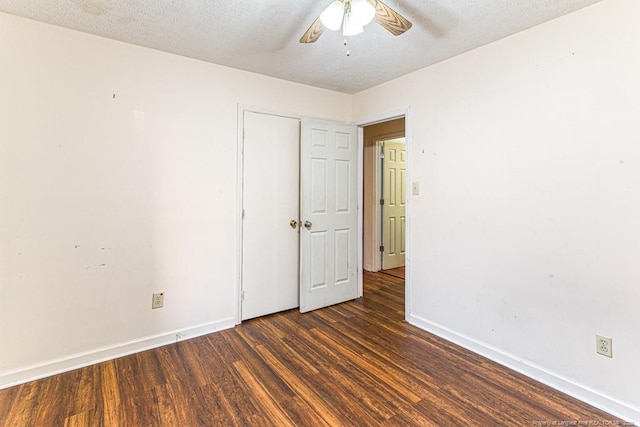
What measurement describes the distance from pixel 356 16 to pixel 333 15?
0.12 m

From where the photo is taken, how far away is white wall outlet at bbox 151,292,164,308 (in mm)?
2432

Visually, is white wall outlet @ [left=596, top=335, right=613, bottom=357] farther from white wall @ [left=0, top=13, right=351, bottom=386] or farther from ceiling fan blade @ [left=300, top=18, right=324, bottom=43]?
white wall @ [left=0, top=13, right=351, bottom=386]

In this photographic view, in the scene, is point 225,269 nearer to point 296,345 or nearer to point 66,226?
point 296,345

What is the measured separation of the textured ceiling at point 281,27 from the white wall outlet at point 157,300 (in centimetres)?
193

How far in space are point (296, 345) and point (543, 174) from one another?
7.04 feet

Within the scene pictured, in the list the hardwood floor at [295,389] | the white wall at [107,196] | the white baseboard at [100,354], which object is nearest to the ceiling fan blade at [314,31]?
the white wall at [107,196]

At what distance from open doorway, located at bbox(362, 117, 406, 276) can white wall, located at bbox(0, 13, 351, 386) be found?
2.22 metres

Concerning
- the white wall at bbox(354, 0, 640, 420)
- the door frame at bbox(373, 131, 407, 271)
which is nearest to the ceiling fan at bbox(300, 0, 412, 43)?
the white wall at bbox(354, 0, 640, 420)

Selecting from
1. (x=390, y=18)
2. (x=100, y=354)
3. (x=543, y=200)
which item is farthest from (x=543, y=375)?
(x=100, y=354)

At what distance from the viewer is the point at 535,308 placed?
2.06 m

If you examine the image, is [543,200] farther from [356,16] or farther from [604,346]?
[356,16]

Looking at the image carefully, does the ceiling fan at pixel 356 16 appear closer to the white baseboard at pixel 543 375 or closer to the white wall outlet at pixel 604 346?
the white wall outlet at pixel 604 346

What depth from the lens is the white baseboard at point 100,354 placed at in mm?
1965

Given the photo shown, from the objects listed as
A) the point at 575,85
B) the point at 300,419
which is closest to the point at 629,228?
the point at 575,85
